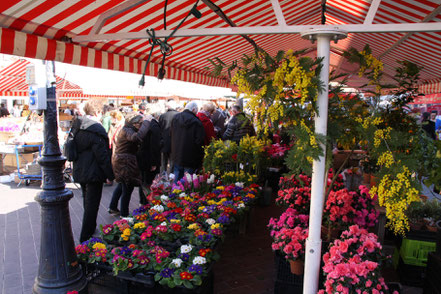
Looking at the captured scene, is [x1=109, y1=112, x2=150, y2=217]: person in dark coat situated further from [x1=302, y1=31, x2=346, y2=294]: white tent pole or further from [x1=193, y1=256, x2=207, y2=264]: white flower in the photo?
[x1=302, y1=31, x2=346, y2=294]: white tent pole

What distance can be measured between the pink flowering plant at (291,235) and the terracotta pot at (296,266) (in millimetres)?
69

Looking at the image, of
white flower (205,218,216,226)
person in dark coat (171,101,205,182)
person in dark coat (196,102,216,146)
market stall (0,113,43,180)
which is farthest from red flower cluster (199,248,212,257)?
market stall (0,113,43,180)

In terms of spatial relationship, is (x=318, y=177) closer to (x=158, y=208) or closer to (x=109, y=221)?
(x=158, y=208)

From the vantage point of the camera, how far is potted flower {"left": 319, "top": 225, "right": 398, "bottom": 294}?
2127 mm

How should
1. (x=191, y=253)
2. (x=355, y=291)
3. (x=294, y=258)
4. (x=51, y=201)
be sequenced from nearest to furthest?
(x=355, y=291), (x=294, y=258), (x=191, y=253), (x=51, y=201)

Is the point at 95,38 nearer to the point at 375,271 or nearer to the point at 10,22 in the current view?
the point at 10,22

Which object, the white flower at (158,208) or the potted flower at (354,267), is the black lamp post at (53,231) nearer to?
the white flower at (158,208)

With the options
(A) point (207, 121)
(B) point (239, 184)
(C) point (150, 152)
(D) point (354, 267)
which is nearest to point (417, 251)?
(D) point (354, 267)

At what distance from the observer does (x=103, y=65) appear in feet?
10.0

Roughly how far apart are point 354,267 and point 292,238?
26.4 inches

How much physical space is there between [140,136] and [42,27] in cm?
268

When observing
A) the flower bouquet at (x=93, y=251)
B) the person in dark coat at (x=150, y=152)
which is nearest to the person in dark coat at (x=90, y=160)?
the flower bouquet at (x=93, y=251)

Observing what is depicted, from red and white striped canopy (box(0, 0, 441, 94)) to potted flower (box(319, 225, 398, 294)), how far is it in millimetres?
1350

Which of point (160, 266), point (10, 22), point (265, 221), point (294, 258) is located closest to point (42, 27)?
point (10, 22)
